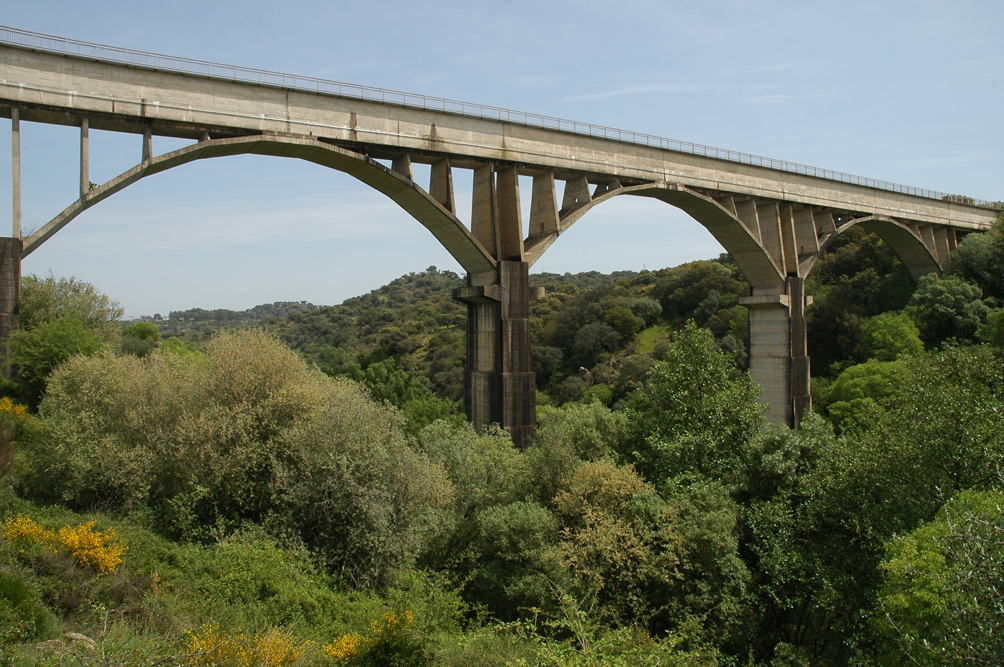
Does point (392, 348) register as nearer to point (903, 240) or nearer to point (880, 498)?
point (903, 240)

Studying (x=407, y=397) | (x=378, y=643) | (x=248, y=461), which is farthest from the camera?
(x=407, y=397)

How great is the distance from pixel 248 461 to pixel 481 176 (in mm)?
9790

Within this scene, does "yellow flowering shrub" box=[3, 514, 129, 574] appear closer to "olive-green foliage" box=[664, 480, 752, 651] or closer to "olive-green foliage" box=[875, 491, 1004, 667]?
"olive-green foliage" box=[664, 480, 752, 651]

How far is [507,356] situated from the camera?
Result: 17703 mm

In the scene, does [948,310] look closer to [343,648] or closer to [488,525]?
[488,525]

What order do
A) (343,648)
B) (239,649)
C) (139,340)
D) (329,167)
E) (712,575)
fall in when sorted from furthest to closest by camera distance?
1. (139,340)
2. (329,167)
3. (712,575)
4. (343,648)
5. (239,649)

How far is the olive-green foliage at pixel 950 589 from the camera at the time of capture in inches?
275

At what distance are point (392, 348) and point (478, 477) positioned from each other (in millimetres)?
55950

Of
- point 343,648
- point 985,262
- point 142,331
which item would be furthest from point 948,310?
point 142,331

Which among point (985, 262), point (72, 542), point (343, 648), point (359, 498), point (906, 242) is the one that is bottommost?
point (343, 648)

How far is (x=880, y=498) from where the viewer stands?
11.8 meters

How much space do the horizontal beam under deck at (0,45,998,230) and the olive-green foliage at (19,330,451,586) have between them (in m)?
5.09

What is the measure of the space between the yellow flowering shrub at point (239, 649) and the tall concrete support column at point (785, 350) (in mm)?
21968

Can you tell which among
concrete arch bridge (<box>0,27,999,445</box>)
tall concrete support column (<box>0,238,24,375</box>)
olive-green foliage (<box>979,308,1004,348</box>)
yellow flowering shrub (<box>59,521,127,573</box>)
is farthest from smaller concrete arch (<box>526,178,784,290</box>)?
yellow flowering shrub (<box>59,521,127,573</box>)
